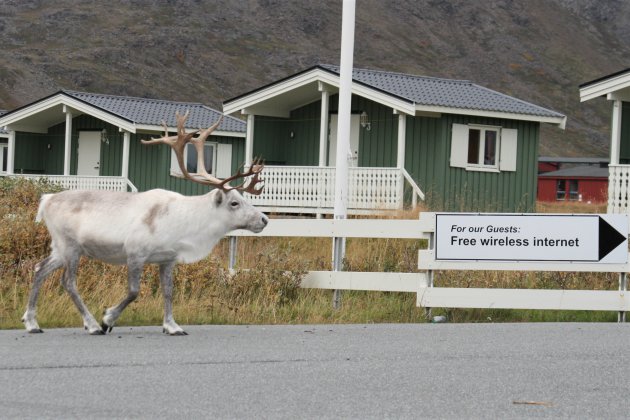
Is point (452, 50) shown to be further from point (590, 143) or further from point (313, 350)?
point (313, 350)

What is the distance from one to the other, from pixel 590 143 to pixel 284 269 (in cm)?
13852

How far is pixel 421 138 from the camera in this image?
2945cm

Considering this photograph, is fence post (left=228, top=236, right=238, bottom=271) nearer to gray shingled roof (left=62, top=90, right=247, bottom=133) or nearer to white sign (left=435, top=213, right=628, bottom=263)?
white sign (left=435, top=213, right=628, bottom=263)

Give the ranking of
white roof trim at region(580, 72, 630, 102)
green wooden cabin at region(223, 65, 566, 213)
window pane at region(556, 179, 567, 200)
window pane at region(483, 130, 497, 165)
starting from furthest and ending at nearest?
window pane at region(556, 179, 567, 200), window pane at region(483, 130, 497, 165), green wooden cabin at region(223, 65, 566, 213), white roof trim at region(580, 72, 630, 102)

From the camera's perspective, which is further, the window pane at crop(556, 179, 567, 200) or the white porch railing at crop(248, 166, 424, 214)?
the window pane at crop(556, 179, 567, 200)

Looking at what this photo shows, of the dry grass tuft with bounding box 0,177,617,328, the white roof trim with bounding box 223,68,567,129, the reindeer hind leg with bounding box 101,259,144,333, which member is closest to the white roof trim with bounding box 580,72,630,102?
the white roof trim with bounding box 223,68,567,129

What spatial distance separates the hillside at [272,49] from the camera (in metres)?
122

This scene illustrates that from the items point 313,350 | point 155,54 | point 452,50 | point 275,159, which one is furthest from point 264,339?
point 452,50

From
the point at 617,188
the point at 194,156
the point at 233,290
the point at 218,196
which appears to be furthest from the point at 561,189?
the point at 218,196

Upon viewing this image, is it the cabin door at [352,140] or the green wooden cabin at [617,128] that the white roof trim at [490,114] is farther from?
the cabin door at [352,140]

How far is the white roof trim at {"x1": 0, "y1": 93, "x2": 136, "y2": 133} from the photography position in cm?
3447

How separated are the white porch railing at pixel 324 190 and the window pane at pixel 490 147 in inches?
121

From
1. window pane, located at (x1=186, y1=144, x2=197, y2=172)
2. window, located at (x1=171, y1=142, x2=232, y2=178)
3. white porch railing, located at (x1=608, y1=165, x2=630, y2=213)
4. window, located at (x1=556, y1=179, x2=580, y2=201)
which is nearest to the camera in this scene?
white porch railing, located at (x1=608, y1=165, x2=630, y2=213)

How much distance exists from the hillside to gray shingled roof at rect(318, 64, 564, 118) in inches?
2949
